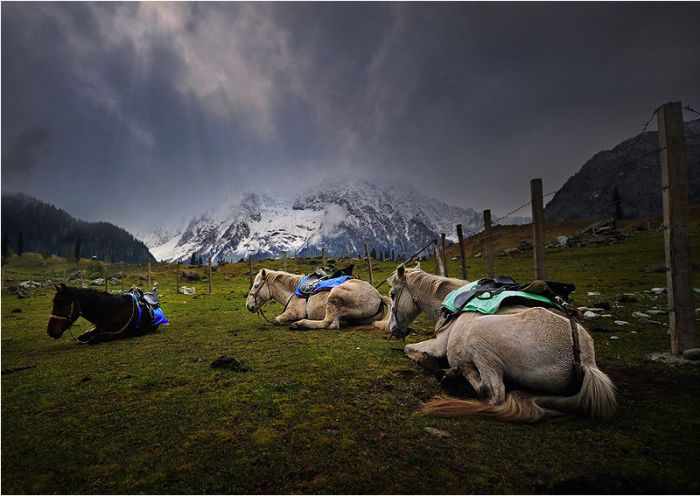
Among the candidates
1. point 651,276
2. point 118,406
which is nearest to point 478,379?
point 118,406

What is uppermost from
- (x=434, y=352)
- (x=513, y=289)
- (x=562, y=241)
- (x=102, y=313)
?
(x=562, y=241)

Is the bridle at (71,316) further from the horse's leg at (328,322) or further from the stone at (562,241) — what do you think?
the stone at (562,241)

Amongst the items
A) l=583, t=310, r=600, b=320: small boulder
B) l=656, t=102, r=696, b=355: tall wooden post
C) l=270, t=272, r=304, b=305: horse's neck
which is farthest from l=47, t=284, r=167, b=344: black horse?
l=583, t=310, r=600, b=320: small boulder

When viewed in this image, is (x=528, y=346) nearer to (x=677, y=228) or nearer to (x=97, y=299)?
(x=677, y=228)

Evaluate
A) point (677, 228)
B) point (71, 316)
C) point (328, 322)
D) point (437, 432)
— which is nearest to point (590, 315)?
point (677, 228)

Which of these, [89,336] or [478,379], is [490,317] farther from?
[89,336]

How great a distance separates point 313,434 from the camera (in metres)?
3.22

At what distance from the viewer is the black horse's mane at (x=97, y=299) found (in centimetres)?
829

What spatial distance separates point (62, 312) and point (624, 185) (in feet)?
645

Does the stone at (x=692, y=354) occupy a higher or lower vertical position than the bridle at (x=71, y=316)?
lower

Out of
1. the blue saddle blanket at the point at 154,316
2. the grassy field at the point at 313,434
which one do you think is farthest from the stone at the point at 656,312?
the blue saddle blanket at the point at 154,316

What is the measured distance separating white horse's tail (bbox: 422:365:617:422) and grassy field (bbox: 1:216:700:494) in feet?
0.38

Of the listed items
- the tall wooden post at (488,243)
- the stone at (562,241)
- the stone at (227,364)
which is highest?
the stone at (562,241)

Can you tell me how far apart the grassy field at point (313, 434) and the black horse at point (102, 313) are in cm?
181
